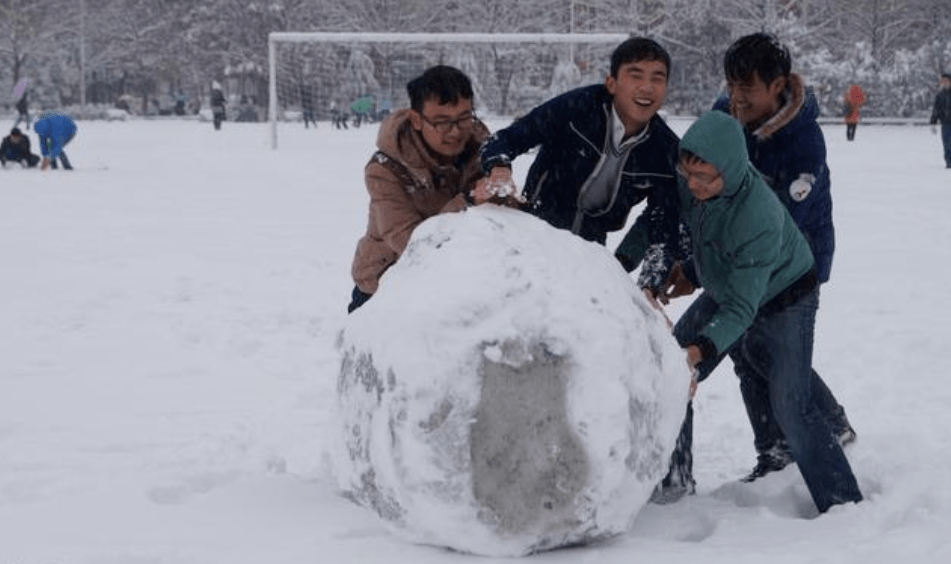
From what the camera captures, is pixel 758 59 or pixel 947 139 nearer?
pixel 758 59

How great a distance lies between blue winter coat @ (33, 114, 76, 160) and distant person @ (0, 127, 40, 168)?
62 centimetres

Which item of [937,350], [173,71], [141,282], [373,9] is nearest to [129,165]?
[141,282]

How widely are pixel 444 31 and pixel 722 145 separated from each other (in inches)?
1815

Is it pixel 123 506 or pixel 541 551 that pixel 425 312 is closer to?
pixel 541 551

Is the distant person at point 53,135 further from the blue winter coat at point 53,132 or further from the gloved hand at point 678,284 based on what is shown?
the gloved hand at point 678,284

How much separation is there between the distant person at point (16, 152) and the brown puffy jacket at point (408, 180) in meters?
18.2

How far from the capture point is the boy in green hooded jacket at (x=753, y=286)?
12.3 ft

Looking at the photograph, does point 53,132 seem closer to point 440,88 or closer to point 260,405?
point 260,405

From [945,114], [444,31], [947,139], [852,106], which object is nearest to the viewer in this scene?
[945,114]

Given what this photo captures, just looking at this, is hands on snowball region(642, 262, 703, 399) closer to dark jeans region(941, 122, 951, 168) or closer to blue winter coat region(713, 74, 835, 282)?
blue winter coat region(713, 74, 835, 282)

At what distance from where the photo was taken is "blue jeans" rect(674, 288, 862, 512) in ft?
13.5

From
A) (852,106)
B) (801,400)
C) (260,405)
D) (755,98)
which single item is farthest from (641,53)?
(852,106)

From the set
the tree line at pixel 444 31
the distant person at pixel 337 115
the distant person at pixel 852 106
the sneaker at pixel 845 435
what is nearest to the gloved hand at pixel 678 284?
the sneaker at pixel 845 435

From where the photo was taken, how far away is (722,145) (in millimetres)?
3691
